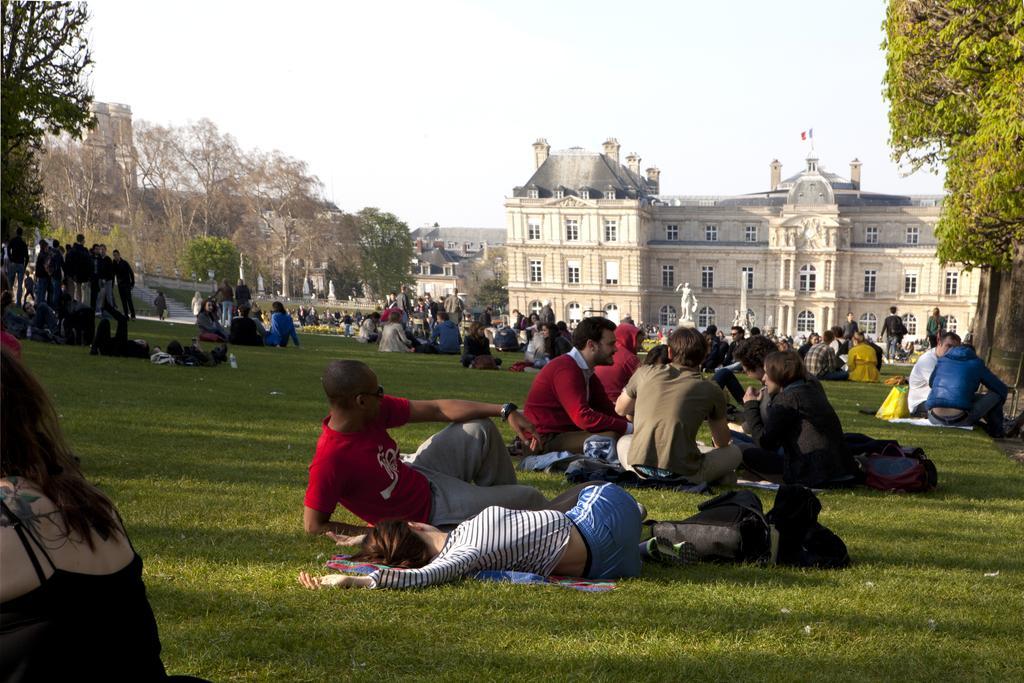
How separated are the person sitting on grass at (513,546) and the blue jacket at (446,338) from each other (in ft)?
64.2

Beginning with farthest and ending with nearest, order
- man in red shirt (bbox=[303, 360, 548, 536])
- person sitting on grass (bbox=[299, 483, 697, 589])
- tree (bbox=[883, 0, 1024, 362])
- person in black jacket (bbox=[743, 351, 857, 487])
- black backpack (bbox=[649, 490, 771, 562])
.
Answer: tree (bbox=[883, 0, 1024, 362]) < person in black jacket (bbox=[743, 351, 857, 487]) < black backpack (bbox=[649, 490, 771, 562]) < man in red shirt (bbox=[303, 360, 548, 536]) < person sitting on grass (bbox=[299, 483, 697, 589])

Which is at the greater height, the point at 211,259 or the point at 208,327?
the point at 211,259

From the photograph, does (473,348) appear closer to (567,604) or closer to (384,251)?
(567,604)

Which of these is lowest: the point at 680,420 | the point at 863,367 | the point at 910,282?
the point at 863,367

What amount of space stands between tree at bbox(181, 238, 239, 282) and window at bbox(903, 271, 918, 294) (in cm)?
5228

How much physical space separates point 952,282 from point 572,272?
30.2 metres

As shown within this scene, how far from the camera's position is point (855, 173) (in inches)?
3711

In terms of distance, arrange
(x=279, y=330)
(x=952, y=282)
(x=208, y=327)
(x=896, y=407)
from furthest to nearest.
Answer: (x=952, y=282)
(x=279, y=330)
(x=208, y=327)
(x=896, y=407)

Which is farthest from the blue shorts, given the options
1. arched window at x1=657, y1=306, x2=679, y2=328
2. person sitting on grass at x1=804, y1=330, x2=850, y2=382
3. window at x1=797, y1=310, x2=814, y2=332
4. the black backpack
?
arched window at x1=657, y1=306, x2=679, y2=328

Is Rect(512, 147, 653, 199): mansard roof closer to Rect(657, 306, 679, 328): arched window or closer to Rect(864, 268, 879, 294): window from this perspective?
Rect(657, 306, 679, 328): arched window

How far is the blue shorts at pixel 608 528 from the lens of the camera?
16.0ft

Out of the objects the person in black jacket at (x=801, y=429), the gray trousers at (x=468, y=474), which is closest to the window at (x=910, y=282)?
the person in black jacket at (x=801, y=429)

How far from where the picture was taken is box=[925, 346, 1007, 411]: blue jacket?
12125 mm

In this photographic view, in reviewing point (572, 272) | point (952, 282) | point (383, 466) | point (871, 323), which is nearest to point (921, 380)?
point (383, 466)
